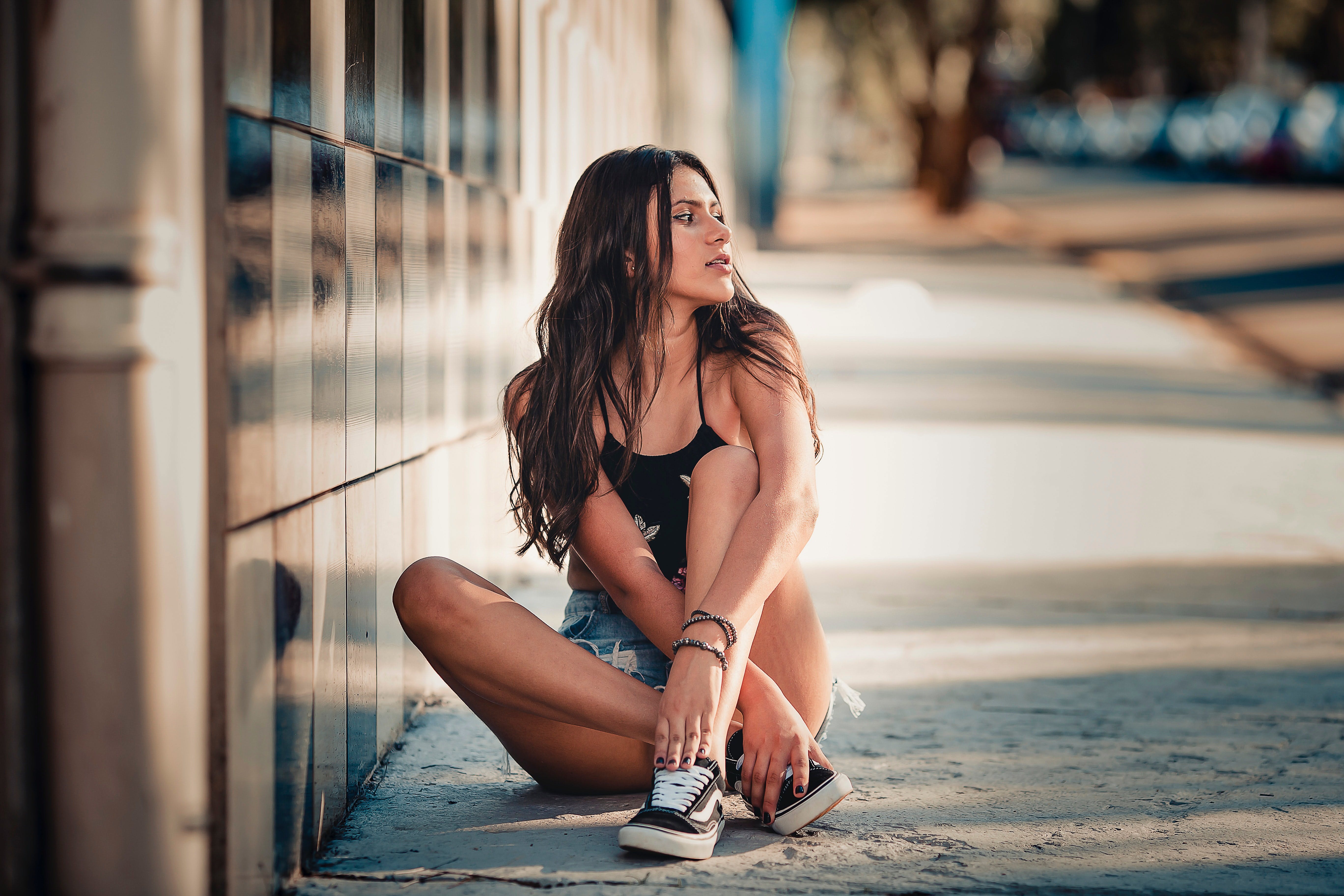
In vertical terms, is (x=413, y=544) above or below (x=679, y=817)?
above

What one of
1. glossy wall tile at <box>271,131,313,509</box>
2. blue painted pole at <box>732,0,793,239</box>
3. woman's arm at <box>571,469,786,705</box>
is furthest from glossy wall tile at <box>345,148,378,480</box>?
blue painted pole at <box>732,0,793,239</box>

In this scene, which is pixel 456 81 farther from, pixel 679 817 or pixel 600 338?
pixel 679 817

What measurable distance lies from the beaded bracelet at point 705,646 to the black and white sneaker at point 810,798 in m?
0.25

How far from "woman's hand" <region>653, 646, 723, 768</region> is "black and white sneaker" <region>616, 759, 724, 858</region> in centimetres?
3

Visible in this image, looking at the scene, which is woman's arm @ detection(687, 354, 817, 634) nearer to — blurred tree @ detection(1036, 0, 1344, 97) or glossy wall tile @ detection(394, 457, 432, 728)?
glossy wall tile @ detection(394, 457, 432, 728)

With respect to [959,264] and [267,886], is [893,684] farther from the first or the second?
[959,264]

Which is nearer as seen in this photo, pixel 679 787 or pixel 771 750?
pixel 679 787

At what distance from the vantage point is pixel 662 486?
2.91 m

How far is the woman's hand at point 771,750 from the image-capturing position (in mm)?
2627

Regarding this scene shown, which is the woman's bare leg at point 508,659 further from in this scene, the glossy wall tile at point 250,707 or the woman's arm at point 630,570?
the glossy wall tile at point 250,707

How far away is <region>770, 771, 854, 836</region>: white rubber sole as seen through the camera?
2621mm

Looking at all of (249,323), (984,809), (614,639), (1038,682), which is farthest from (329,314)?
(1038,682)

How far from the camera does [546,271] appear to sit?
5758 mm

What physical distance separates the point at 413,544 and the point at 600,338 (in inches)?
31.2
